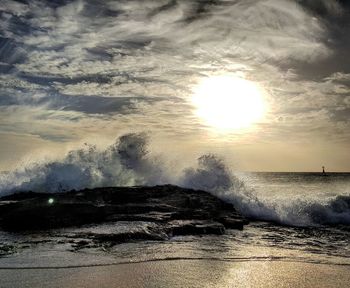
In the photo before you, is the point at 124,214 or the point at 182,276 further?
the point at 124,214

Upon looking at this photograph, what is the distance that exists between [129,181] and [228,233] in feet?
42.3

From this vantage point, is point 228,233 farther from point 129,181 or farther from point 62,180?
point 62,180

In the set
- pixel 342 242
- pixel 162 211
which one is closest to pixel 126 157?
pixel 162 211

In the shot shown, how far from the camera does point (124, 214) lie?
12.9 m

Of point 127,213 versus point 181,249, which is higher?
point 127,213

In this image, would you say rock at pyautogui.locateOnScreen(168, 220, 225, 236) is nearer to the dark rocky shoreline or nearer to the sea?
the dark rocky shoreline

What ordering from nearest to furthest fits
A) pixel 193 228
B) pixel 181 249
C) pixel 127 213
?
pixel 181 249 → pixel 193 228 → pixel 127 213

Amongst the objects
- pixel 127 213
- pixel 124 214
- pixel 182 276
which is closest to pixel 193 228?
pixel 124 214

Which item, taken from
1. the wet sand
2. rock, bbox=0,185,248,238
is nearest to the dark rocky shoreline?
rock, bbox=0,185,248,238

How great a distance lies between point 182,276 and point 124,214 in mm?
7134

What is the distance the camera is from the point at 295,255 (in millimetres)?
8391

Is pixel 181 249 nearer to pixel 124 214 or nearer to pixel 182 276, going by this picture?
pixel 182 276

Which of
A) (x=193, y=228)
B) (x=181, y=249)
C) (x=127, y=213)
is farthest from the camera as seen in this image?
(x=127, y=213)

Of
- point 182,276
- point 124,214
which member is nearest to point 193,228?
point 124,214
